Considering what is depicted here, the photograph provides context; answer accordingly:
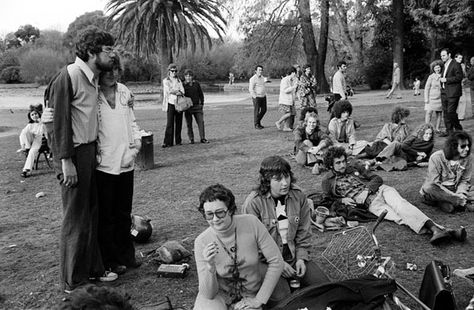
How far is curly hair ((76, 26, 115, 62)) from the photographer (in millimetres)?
3867

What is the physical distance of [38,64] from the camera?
Answer: 1775 inches

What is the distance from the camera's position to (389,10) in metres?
28.1

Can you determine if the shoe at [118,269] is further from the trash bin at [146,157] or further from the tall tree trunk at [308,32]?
the tall tree trunk at [308,32]

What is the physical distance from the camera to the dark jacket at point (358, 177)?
5.82 m

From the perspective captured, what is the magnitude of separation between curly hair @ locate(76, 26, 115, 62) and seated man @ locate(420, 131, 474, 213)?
13.5 feet

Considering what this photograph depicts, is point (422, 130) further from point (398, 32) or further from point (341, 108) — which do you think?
point (398, 32)

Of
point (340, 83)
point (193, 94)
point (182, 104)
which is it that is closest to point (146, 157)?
point (182, 104)

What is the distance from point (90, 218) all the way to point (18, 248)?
1.76 meters

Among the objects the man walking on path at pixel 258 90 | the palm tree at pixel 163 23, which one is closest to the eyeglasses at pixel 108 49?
the man walking on path at pixel 258 90

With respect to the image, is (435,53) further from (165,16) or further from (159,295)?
(159,295)

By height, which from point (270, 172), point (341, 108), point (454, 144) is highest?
point (341, 108)

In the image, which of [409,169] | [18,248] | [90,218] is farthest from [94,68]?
[409,169]

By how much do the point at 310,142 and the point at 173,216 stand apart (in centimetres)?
333

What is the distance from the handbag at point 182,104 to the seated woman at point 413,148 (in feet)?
14.9
